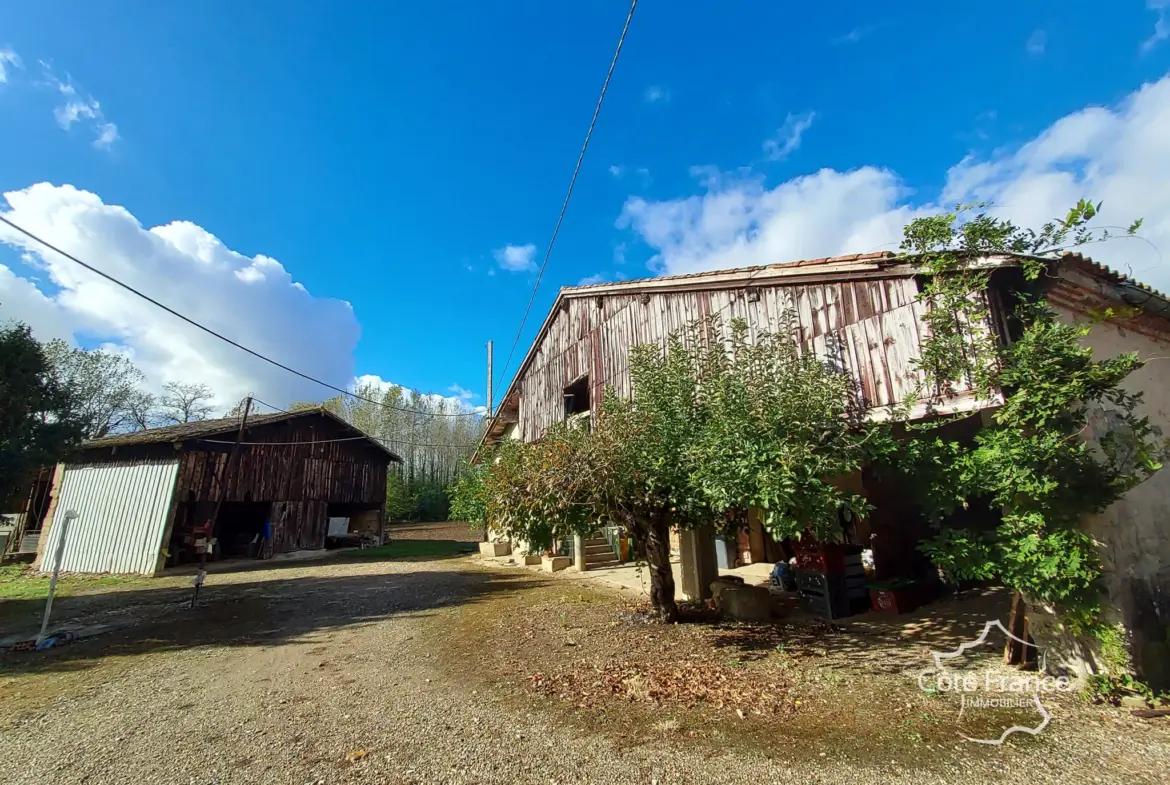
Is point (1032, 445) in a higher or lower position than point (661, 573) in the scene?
higher

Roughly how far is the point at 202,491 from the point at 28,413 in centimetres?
744

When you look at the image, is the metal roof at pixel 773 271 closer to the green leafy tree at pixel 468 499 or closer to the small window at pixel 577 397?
the small window at pixel 577 397

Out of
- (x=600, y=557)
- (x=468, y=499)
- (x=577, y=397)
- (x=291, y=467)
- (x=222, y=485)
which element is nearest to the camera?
(x=577, y=397)

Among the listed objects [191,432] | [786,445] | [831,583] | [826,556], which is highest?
[191,432]

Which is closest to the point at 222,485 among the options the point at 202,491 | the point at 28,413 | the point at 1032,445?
the point at 202,491

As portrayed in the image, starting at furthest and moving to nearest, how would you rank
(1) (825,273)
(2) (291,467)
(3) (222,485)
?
(2) (291,467), (3) (222,485), (1) (825,273)

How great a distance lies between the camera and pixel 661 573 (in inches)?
324

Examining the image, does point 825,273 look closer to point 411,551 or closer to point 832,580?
point 832,580

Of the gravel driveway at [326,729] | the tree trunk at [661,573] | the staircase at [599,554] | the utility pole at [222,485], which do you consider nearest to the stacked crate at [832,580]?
the tree trunk at [661,573]

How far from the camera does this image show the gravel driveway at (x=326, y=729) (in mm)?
3828

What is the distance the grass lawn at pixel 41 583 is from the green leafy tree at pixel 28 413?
12.2 feet

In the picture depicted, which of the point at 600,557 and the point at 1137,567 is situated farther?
the point at 600,557

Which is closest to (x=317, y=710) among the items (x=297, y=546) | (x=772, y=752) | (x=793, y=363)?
Answer: (x=772, y=752)

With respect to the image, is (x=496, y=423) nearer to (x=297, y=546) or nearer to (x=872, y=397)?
(x=297, y=546)
